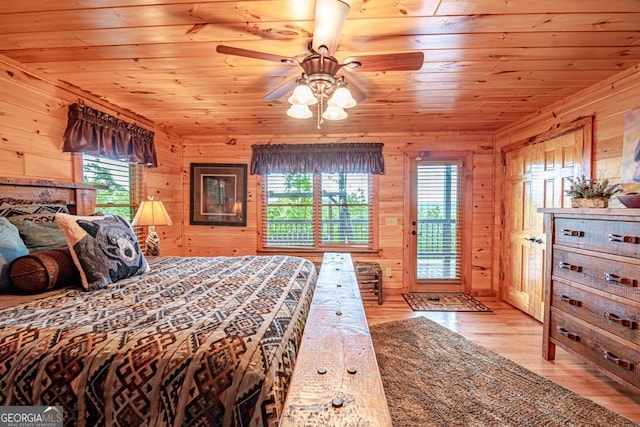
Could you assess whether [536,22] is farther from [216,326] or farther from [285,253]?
[285,253]

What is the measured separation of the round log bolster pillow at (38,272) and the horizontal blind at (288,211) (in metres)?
2.80

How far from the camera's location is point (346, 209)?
4195 mm

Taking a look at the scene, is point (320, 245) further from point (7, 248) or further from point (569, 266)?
point (7, 248)

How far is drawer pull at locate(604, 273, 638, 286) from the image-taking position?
1.71m

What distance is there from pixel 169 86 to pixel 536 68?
296 centimetres

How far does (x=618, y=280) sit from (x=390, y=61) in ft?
6.26

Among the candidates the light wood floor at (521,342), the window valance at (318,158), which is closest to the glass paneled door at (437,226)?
the light wood floor at (521,342)

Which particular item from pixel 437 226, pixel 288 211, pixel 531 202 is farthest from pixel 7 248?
pixel 531 202

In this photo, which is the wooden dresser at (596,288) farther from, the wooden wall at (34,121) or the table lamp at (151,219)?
the wooden wall at (34,121)

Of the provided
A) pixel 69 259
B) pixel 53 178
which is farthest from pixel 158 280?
pixel 53 178

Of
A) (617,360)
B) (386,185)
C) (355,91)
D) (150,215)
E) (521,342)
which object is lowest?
(521,342)

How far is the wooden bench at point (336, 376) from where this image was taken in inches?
27.4

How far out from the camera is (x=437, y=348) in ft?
8.23

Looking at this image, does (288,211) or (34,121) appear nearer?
(34,121)
